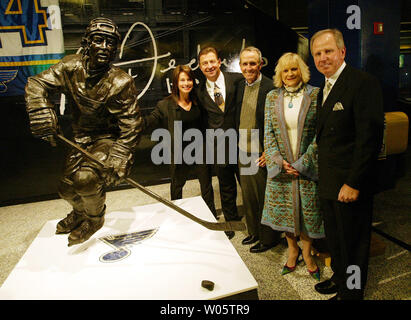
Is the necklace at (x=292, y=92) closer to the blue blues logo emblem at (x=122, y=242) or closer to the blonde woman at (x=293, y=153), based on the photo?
the blonde woman at (x=293, y=153)

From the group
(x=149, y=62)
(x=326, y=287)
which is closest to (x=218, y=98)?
(x=326, y=287)

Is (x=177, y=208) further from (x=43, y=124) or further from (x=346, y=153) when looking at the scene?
(x=346, y=153)

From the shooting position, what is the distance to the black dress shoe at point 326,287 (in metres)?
2.08

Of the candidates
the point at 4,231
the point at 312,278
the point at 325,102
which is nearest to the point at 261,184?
the point at 312,278

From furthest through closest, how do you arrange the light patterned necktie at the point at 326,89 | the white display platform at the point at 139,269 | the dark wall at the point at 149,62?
the dark wall at the point at 149,62, the light patterned necktie at the point at 326,89, the white display platform at the point at 139,269

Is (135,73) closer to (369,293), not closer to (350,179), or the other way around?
(350,179)

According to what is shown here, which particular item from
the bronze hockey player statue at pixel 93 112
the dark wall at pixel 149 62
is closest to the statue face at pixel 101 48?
the bronze hockey player statue at pixel 93 112

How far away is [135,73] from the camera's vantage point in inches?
167

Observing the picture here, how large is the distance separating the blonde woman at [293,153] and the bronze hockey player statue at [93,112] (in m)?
0.97

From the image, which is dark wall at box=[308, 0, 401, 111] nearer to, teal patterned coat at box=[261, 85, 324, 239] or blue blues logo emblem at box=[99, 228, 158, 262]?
teal patterned coat at box=[261, 85, 324, 239]

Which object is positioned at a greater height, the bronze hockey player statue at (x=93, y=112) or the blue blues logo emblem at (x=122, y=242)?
the bronze hockey player statue at (x=93, y=112)

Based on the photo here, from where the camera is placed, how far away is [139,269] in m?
1.81

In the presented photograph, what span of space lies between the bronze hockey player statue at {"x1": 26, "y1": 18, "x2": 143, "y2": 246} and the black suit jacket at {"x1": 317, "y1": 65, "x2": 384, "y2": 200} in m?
1.20

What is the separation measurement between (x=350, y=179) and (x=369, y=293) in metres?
0.94
